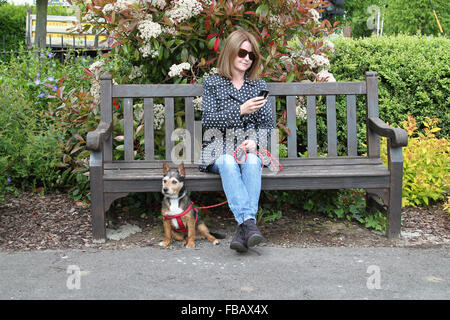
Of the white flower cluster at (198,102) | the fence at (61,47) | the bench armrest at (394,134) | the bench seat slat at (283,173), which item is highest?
the fence at (61,47)

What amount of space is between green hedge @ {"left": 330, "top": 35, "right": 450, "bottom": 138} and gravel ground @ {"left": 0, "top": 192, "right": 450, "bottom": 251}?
1246 mm

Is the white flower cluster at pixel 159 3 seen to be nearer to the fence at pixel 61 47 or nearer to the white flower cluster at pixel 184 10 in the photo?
the white flower cluster at pixel 184 10

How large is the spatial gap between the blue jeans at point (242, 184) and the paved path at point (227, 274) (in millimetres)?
311

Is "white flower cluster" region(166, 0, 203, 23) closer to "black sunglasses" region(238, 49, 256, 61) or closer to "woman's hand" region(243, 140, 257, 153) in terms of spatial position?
"black sunglasses" region(238, 49, 256, 61)

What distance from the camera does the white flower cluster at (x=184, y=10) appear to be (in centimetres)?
436

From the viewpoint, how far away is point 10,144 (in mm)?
4742

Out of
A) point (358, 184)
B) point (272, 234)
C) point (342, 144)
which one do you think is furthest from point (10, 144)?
point (342, 144)

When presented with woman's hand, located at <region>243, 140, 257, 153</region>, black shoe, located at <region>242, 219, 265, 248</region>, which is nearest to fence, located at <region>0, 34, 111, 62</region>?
woman's hand, located at <region>243, 140, 257, 153</region>

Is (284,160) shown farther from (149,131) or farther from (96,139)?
(96,139)

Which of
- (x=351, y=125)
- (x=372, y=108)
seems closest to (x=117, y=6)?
(x=351, y=125)

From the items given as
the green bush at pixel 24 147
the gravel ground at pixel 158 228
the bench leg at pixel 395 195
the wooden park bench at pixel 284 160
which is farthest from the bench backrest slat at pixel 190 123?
the bench leg at pixel 395 195

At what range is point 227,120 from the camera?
4184mm

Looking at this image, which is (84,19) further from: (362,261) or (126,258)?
(362,261)

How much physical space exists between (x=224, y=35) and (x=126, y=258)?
7.10ft
